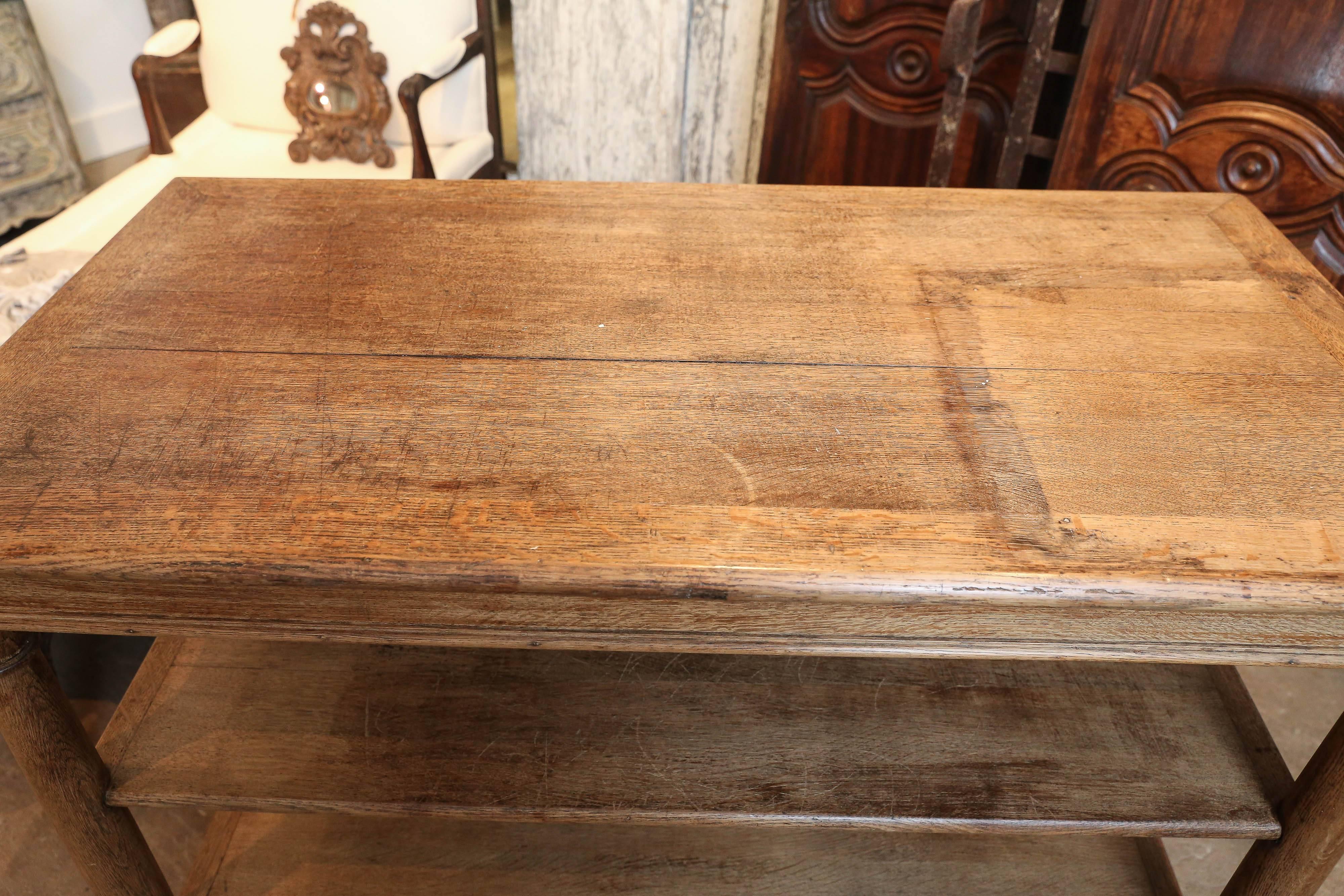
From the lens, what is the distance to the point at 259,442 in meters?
0.85

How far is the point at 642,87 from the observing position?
7.84 feet

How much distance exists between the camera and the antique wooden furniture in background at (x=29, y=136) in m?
2.44

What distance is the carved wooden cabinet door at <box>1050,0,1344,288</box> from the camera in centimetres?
153

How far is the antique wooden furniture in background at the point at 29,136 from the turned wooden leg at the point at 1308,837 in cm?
312

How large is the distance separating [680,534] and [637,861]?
63 cm

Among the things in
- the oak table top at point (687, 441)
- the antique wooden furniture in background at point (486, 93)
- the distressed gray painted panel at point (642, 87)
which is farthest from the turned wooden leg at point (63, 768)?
the distressed gray painted panel at point (642, 87)

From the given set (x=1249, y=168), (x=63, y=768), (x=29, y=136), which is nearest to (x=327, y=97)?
(x=29, y=136)

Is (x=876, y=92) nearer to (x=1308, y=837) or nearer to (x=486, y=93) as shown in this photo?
(x=486, y=93)

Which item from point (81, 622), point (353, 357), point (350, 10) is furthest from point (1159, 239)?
point (350, 10)

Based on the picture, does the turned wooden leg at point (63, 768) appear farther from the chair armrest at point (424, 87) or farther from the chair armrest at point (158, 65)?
the chair armrest at point (158, 65)

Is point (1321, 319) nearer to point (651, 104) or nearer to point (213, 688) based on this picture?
point (213, 688)

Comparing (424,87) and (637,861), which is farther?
(424,87)

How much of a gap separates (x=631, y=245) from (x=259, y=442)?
21.0 inches

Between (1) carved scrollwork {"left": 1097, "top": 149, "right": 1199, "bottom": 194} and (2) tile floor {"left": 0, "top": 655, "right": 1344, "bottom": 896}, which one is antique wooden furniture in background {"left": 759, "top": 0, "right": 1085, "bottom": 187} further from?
(2) tile floor {"left": 0, "top": 655, "right": 1344, "bottom": 896}
